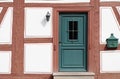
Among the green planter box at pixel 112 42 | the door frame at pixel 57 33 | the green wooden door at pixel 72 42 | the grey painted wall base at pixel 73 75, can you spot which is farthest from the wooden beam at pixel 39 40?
the green planter box at pixel 112 42

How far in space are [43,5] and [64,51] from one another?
1.59 meters

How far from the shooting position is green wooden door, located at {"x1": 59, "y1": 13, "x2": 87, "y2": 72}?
13.9 meters

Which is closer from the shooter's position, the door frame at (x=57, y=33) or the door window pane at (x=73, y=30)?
the door frame at (x=57, y=33)

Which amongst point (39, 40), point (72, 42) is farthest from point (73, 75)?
point (39, 40)

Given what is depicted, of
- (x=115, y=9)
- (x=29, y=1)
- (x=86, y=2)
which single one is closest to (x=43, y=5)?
(x=29, y=1)

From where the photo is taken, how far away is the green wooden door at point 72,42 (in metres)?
A: 13.9

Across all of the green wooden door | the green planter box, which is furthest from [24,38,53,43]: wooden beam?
the green planter box

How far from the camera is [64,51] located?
13.9 meters

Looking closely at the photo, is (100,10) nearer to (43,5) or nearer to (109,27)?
(109,27)

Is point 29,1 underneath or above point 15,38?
above

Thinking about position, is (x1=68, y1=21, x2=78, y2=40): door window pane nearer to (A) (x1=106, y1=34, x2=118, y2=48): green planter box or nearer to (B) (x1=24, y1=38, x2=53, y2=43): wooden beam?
(B) (x1=24, y1=38, x2=53, y2=43): wooden beam

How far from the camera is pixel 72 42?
13930 mm

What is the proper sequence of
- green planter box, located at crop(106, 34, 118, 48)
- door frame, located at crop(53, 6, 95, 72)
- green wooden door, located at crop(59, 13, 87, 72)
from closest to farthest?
green planter box, located at crop(106, 34, 118, 48) < door frame, located at crop(53, 6, 95, 72) < green wooden door, located at crop(59, 13, 87, 72)

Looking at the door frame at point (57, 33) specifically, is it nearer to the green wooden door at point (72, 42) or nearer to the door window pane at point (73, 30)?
the green wooden door at point (72, 42)
